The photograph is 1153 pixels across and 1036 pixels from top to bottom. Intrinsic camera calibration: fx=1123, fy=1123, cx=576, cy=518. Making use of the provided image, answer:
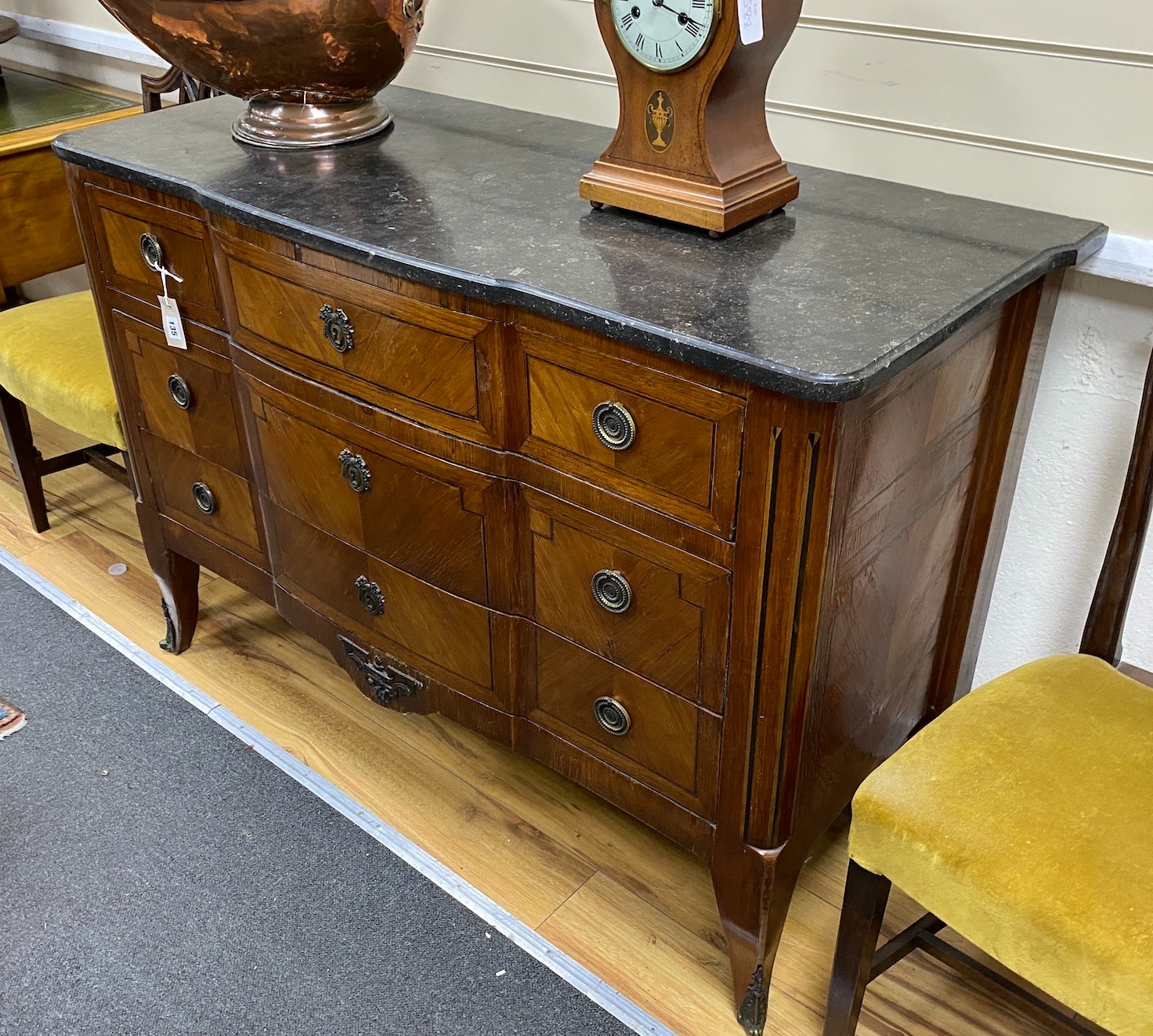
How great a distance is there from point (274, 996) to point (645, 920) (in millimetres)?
490

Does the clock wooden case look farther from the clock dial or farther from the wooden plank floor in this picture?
the wooden plank floor

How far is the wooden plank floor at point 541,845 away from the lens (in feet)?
4.63

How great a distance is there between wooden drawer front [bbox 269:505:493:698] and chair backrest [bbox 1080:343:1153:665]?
2.33 ft

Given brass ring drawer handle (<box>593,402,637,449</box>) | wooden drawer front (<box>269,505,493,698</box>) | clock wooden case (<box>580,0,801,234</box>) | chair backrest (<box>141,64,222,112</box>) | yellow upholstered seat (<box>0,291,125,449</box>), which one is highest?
clock wooden case (<box>580,0,801,234</box>)

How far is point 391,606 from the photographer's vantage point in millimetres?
1508

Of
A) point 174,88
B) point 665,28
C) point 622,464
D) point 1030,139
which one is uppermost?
point 665,28

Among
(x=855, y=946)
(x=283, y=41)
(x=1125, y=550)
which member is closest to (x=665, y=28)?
(x=283, y=41)

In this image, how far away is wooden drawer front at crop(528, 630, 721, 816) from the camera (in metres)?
1.25

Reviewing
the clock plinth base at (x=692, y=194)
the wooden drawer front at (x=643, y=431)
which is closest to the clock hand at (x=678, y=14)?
the clock plinth base at (x=692, y=194)

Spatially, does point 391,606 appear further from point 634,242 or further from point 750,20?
point 750,20

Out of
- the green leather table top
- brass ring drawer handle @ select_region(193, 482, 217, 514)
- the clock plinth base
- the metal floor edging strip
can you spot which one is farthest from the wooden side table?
the clock plinth base

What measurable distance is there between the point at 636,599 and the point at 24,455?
1.58 meters

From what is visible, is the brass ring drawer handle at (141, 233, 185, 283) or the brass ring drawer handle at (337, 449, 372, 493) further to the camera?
the brass ring drawer handle at (141, 233, 185, 283)

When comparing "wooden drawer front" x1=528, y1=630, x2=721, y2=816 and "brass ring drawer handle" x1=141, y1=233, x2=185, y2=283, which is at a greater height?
"brass ring drawer handle" x1=141, y1=233, x2=185, y2=283
